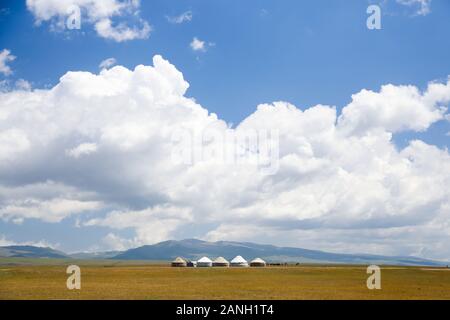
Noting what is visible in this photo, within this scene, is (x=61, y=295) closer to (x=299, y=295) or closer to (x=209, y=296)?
(x=209, y=296)

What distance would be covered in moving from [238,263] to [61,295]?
119 metres

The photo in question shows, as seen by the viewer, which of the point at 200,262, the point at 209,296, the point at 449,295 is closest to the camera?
the point at 209,296

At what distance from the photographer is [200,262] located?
163 metres
